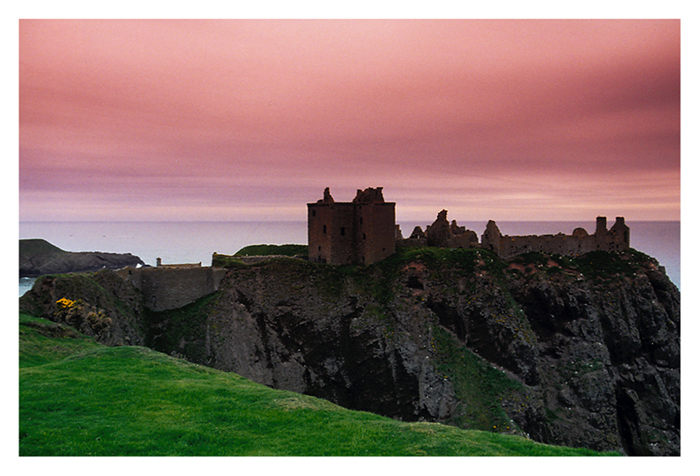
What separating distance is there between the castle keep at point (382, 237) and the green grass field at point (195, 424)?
37505 mm

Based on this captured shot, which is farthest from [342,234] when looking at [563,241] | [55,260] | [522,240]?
[55,260]

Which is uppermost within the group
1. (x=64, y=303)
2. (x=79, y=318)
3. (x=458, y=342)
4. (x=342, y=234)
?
(x=342, y=234)

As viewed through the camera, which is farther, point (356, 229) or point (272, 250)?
point (272, 250)

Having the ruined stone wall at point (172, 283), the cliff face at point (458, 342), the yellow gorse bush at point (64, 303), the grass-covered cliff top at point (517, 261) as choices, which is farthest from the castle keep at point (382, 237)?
the yellow gorse bush at point (64, 303)

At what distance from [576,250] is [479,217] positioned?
95.5 ft

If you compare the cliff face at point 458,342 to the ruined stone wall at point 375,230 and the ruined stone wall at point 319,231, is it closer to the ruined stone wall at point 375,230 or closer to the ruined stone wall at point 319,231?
the ruined stone wall at point 375,230

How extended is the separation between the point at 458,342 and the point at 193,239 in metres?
32.1

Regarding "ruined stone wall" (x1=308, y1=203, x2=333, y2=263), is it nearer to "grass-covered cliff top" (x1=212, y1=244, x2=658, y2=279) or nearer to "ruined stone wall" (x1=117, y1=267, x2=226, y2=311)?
"grass-covered cliff top" (x1=212, y1=244, x2=658, y2=279)

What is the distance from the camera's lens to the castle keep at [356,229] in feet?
191

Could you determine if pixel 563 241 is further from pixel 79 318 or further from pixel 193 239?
pixel 79 318

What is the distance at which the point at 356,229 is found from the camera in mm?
59250

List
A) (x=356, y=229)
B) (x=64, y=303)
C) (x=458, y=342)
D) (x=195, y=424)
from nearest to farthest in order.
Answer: (x=195, y=424)
(x=64, y=303)
(x=458, y=342)
(x=356, y=229)

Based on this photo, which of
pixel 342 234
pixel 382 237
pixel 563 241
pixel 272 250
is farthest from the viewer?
pixel 272 250

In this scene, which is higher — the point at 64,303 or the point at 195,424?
the point at 64,303
